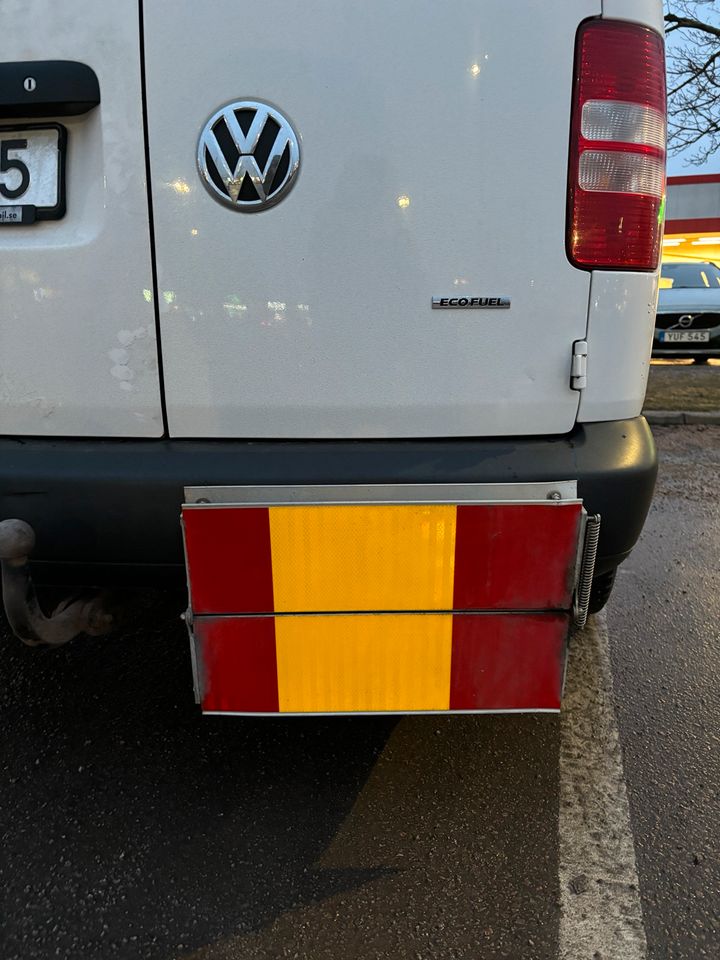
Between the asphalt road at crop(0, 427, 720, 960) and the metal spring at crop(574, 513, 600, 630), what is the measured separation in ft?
1.97

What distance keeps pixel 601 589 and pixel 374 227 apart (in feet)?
4.01

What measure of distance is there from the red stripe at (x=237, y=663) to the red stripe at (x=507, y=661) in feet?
1.25

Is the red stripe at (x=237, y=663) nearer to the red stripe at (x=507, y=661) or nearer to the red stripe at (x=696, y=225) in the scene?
the red stripe at (x=507, y=661)

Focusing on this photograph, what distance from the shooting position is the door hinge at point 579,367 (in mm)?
1421

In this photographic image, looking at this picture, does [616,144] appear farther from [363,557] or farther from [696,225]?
[696,225]

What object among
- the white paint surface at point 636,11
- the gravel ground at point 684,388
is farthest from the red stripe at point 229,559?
the gravel ground at point 684,388

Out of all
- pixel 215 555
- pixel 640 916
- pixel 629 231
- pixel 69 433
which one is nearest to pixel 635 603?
pixel 640 916

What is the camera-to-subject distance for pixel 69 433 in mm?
1491

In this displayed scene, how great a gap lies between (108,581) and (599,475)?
1053mm

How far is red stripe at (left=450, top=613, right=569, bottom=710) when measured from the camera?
144cm

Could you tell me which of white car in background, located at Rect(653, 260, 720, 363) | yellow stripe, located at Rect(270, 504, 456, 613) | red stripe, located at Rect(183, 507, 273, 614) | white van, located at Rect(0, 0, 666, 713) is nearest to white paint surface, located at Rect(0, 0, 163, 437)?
white van, located at Rect(0, 0, 666, 713)

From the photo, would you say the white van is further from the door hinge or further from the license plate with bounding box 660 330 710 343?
the license plate with bounding box 660 330 710 343

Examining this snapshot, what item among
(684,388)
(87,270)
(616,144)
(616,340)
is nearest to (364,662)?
(616,340)

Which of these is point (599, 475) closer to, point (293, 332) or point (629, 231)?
point (629, 231)
